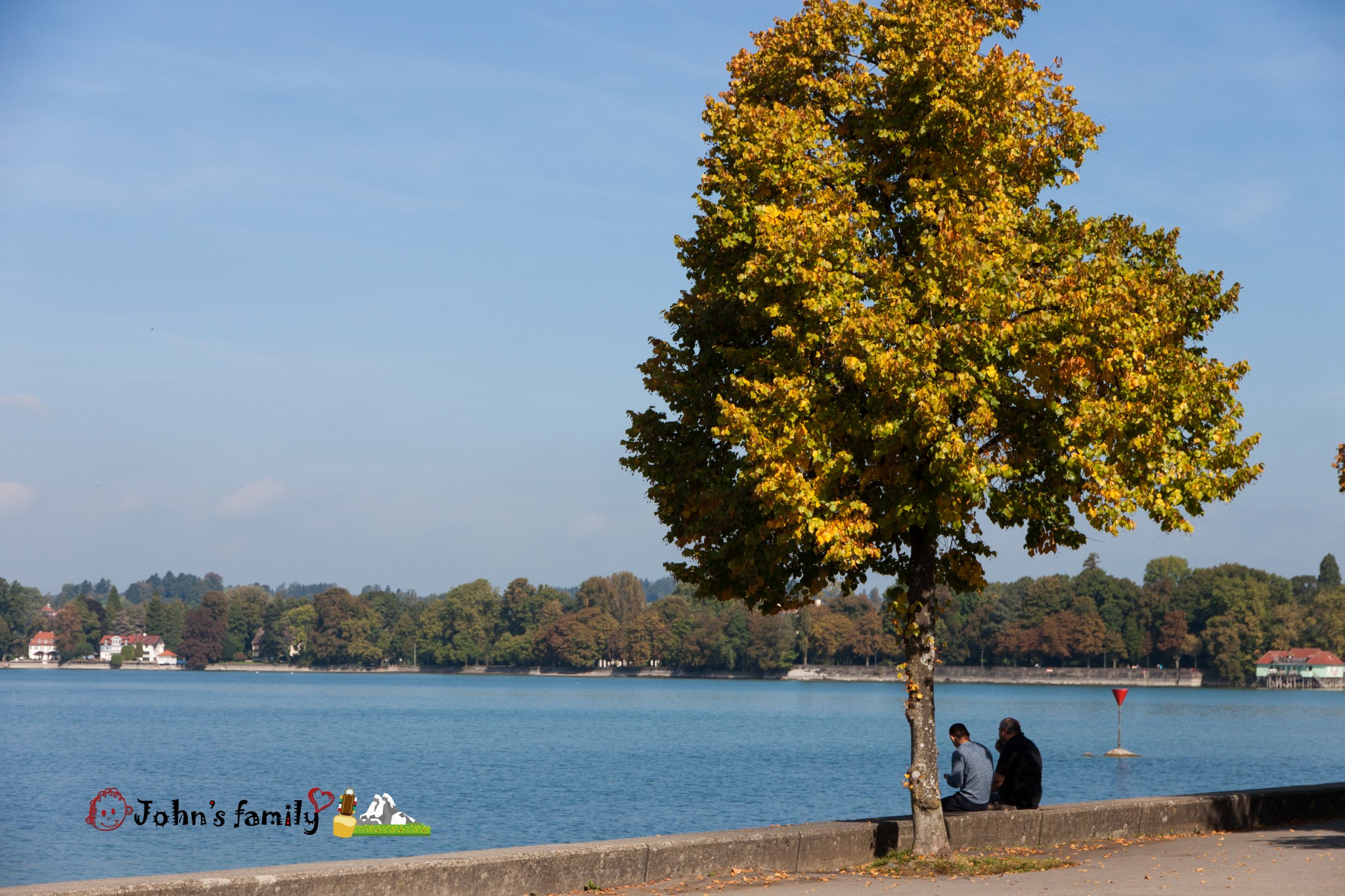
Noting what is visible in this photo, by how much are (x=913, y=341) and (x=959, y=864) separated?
578 cm

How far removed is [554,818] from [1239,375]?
3131 centimetres

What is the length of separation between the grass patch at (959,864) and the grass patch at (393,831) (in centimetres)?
2615

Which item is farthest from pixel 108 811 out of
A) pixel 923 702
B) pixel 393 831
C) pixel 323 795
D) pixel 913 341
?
pixel 913 341

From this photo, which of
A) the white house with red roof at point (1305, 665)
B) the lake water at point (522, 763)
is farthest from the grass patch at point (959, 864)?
the white house with red roof at point (1305, 665)

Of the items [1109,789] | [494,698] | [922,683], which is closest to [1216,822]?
[922,683]

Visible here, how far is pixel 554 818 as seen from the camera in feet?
138

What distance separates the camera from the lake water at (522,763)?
126 ft

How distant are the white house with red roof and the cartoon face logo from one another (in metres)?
172

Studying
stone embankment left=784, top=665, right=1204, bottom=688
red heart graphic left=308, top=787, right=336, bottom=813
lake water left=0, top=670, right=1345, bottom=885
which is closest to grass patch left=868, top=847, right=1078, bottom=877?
lake water left=0, top=670, right=1345, bottom=885

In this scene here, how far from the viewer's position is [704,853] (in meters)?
13.8

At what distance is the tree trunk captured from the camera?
15.1 metres
